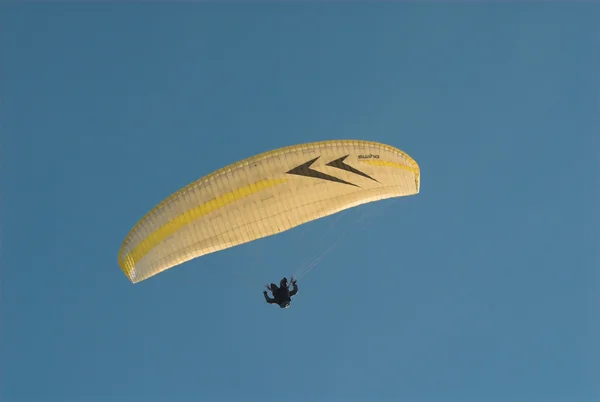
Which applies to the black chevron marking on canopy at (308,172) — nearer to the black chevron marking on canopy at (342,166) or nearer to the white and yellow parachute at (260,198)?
the white and yellow parachute at (260,198)

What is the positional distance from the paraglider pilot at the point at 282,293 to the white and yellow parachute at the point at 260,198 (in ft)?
12.0

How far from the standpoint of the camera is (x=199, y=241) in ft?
80.2

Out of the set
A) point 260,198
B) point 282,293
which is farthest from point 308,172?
point 282,293

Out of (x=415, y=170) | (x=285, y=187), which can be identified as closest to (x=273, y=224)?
(x=285, y=187)

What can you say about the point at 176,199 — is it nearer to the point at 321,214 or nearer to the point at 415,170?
the point at 321,214

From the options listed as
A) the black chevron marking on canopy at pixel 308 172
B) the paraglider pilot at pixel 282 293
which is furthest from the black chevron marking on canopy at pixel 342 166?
the paraglider pilot at pixel 282 293

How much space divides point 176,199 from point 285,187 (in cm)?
403

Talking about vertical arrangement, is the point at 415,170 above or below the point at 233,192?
above

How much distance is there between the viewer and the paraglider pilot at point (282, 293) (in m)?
27.1

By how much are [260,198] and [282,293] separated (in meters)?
5.15

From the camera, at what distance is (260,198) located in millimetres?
23938

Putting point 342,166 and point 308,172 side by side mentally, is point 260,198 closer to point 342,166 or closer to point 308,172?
point 308,172

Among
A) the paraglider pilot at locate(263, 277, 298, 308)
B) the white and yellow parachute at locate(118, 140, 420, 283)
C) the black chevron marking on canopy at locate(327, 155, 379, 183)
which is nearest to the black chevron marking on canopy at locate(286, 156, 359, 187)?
the white and yellow parachute at locate(118, 140, 420, 283)

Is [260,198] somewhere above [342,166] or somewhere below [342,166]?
below
